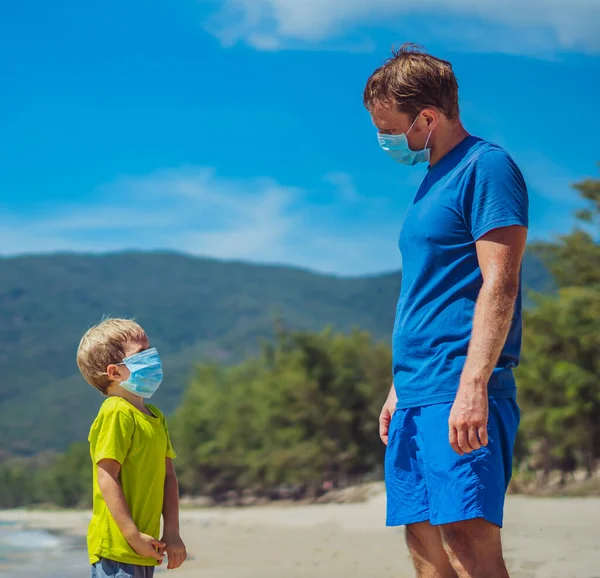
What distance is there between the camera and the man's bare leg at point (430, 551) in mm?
2453

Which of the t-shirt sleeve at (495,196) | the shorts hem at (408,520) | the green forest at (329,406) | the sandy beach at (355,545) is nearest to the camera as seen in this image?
the t-shirt sleeve at (495,196)

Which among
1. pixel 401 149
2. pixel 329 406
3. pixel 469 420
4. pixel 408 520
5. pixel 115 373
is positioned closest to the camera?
pixel 469 420

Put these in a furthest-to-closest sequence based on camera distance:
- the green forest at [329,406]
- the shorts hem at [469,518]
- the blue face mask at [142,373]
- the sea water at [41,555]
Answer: the green forest at [329,406] → the sea water at [41,555] → the blue face mask at [142,373] → the shorts hem at [469,518]

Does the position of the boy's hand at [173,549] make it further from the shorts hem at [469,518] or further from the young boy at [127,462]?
the shorts hem at [469,518]

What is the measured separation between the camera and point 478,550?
2.20 m

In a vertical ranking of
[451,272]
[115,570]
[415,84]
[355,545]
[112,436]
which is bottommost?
[355,545]

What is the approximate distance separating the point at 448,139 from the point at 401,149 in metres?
0.13

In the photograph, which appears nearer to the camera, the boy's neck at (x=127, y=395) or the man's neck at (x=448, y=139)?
the man's neck at (x=448, y=139)

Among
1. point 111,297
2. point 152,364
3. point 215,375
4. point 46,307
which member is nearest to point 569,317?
point 152,364

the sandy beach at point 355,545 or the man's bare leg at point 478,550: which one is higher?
the man's bare leg at point 478,550

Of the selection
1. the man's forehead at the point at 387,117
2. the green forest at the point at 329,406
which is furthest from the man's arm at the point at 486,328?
the green forest at the point at 329,406

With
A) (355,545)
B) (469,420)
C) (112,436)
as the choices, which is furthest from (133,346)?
(355,545)

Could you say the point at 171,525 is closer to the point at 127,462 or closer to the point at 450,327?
the point at 127,462

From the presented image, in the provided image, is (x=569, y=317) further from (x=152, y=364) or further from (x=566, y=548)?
(x=152, y=364)
